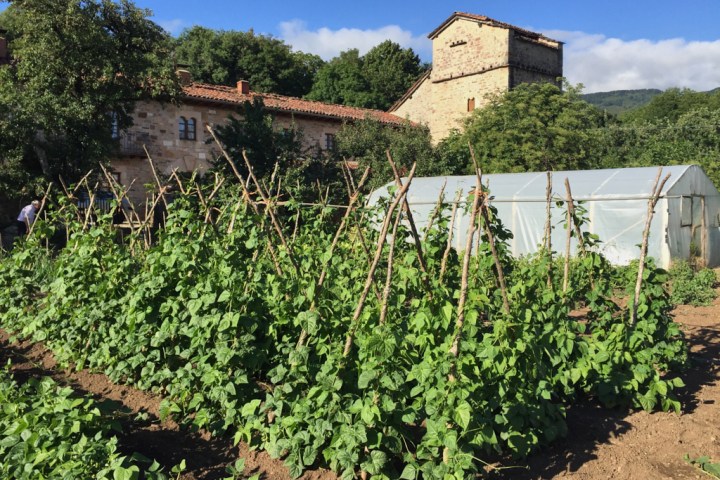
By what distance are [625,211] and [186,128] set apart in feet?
50.3

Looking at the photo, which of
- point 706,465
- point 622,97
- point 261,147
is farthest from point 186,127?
point 622,97

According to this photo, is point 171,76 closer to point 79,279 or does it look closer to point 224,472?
point 79,279

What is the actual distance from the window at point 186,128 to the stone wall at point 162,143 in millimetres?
116

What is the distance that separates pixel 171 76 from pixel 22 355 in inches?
491

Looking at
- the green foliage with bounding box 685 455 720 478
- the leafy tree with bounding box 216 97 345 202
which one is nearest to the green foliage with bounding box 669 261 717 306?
the green foliage with bounding box 685 455 720 478

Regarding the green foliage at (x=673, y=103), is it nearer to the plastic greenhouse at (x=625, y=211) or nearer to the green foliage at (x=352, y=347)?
the plastic greenhouse at (x=625, y=211)

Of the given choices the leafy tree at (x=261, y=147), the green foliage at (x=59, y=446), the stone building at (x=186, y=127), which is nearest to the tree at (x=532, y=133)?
the stone building at (x=186, y=127)

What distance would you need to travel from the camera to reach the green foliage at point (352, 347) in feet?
10.4

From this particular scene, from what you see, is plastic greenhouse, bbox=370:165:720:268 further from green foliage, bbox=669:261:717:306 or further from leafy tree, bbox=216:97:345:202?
leafy tree, bbox=216:97:345:202

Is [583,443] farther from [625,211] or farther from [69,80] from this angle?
[69,80]

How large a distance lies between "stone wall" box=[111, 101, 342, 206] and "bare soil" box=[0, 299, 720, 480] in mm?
15489

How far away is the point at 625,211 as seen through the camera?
11.8 meters

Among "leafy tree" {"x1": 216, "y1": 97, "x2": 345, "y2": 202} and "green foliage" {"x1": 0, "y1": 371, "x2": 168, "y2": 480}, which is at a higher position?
"leafy tree" {"x1": 216, "y1": 97, "x2": 345, "y2": 202}

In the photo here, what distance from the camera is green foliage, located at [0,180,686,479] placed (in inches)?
125
